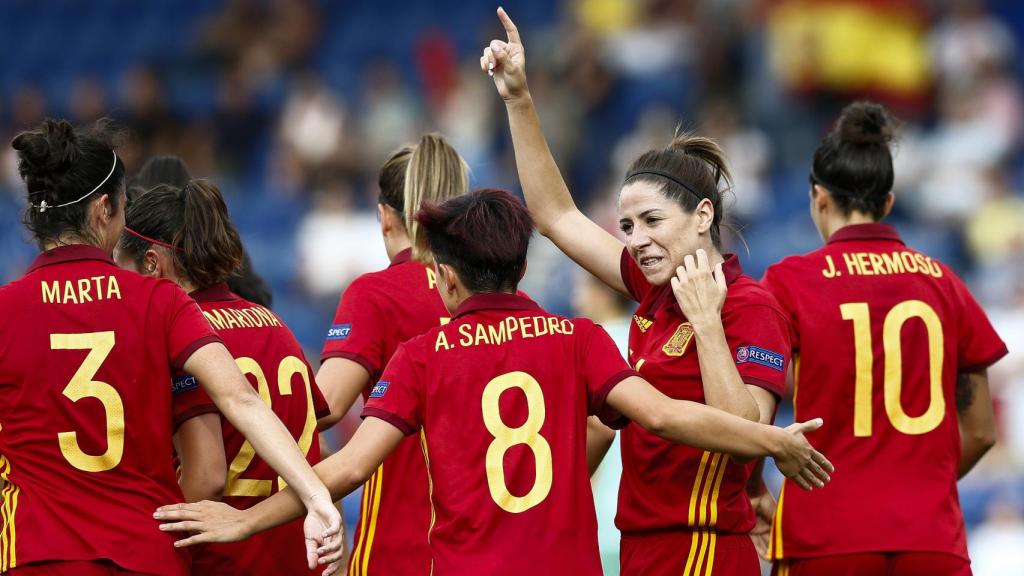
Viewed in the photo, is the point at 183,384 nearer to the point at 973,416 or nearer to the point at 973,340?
the point at 973,340

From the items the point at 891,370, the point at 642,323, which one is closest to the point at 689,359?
the point at 642,323

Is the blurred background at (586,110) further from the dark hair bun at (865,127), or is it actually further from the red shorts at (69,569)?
the red shorts at (69,569)

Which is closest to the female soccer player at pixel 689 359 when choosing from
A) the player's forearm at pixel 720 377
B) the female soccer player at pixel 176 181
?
the player's forearm at pixel 720 377

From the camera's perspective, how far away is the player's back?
468 centimetres

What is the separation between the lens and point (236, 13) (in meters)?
15.8

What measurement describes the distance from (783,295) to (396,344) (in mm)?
1343

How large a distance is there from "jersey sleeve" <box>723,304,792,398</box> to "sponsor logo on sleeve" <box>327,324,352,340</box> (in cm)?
141

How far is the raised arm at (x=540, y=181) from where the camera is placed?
4.98 m

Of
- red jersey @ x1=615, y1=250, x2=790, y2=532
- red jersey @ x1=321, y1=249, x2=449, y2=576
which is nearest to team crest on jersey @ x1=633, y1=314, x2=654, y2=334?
red jersey @ x1=615, y1=250, x2=790, y2=532

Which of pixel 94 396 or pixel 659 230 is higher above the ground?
pixel 659 230

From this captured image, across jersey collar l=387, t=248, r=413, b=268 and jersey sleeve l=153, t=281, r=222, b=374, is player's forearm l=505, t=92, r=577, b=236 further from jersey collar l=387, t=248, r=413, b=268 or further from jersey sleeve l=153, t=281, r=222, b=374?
jersey sleeve l=153, t=281, r=222, b=374

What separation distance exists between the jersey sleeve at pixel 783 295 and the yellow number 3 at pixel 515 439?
114 centimetres

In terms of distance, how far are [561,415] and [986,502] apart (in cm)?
571

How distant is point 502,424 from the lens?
411cm
